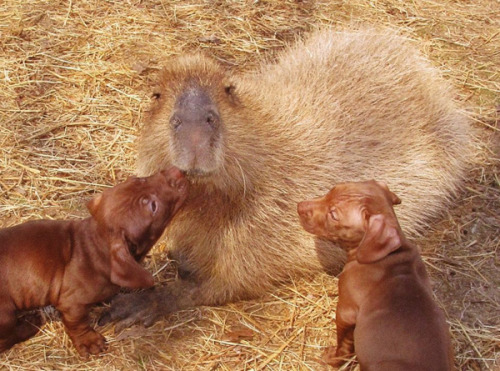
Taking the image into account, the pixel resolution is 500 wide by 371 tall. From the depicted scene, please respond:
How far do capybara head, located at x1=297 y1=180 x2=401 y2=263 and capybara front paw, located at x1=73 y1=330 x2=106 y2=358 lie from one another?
129 cm

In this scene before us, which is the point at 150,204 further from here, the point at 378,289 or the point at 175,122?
the point at 378,289

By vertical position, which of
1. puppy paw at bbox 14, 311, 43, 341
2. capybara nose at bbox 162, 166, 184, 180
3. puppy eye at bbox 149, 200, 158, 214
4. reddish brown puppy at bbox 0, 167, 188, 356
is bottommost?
puppy paw at bbox 14, 311, 43, 341

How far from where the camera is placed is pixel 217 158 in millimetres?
3256

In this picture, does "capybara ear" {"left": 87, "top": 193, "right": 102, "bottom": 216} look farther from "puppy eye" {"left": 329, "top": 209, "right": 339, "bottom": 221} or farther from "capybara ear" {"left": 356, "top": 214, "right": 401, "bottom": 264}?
"capybara ear" {"left": 356, "top": 214, "right": 401, "bottom": 264}

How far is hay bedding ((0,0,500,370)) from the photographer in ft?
11.4

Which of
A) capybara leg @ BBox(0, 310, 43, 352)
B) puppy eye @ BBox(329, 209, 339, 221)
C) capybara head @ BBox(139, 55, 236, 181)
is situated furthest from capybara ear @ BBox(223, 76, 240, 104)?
capybara leg @ BBox(0, 310, 43, 352)

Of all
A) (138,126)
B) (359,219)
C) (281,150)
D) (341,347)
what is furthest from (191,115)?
(138,126)

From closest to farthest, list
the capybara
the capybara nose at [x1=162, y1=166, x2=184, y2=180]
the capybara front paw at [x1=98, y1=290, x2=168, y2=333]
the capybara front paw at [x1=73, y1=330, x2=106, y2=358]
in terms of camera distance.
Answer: the capybara nose at [x1=162, y1=166, x2=184, y2=180] < the capybara front paw at [x1=73, y1=330, x2=106, y2=358] < the capybara < the capybara front paw at [x1=98, y1=290, x2=168, y2=333]

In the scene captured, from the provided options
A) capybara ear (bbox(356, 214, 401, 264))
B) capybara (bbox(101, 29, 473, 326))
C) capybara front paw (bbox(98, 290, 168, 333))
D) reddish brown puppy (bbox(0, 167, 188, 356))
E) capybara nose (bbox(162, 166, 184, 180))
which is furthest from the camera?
capybara front paw (bbox(98, 290, 168, 333))

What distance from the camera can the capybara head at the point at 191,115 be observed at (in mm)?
3178

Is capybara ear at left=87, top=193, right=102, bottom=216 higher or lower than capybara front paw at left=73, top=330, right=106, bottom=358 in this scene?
higher

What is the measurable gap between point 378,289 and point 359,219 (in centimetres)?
35

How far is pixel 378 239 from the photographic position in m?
2.95

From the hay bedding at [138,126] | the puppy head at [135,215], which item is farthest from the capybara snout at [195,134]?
the hay bedding at [138,126]
